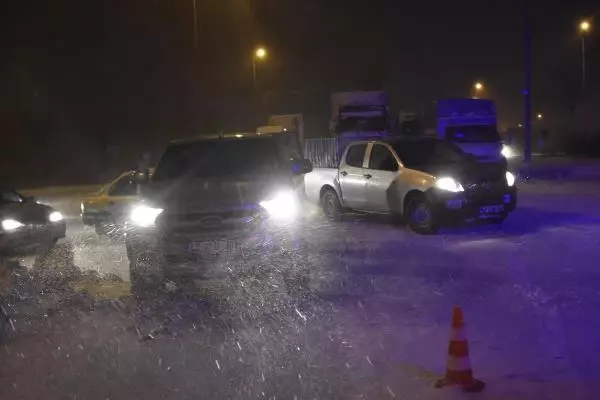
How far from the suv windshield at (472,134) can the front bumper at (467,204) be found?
504 inches

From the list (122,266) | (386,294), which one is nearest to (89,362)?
(386,294)

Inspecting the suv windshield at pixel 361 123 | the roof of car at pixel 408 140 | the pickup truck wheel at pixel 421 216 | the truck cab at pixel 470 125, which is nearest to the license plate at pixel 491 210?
the pickup truck wheel at pixel 421 216

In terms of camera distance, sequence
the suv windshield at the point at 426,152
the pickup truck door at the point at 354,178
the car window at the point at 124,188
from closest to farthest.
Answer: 1. the suv windshield at the point at 426,152
2. the pickup truck door at the point at 354,178
3. the car window at the point at 124,188

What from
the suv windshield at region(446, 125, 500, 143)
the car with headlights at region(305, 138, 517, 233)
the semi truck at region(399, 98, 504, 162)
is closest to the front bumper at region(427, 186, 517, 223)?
the car with headlights at region(305, 138, 517, 233)

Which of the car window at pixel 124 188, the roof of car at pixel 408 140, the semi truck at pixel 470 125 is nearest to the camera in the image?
the roof of car at pixel 408 140

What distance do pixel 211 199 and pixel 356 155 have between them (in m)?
7.17

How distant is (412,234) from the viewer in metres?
15.1

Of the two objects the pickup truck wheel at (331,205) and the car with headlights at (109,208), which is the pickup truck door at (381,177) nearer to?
the pickup truck wheel at (331,205)

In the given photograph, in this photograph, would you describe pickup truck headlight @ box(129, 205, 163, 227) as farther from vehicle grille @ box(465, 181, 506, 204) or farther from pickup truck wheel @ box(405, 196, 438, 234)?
vehicle grille @ box(465, 181, 506, 204)

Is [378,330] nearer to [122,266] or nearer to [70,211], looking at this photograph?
[122,266]

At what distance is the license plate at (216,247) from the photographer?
10.5 metres

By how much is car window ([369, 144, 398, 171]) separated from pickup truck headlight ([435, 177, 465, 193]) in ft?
3.88

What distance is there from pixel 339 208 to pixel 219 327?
9.53m

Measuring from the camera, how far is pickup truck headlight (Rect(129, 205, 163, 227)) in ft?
33.6
